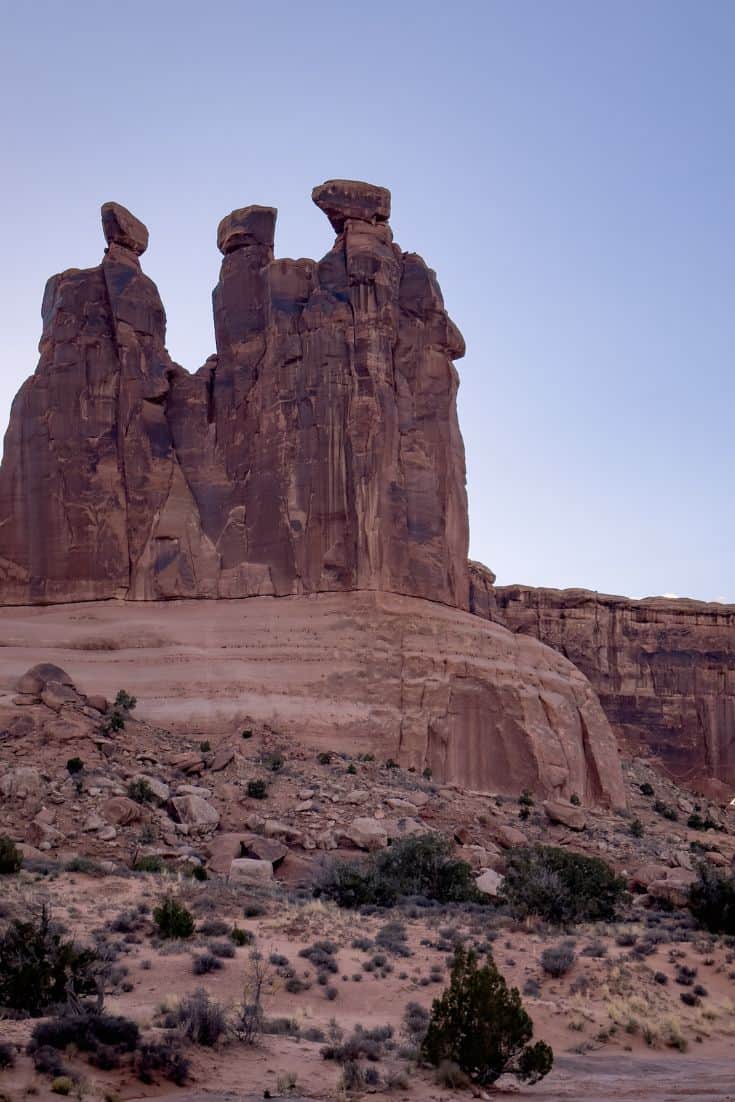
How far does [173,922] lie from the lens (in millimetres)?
20641

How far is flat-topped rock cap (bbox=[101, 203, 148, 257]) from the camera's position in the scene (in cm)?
5919

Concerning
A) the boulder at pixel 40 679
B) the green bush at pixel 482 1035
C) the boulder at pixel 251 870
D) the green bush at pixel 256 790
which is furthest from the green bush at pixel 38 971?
the boulder at pixel 40 679

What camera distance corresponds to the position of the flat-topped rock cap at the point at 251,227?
188ft

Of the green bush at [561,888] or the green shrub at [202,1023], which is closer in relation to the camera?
the green shrub at [202,1023]

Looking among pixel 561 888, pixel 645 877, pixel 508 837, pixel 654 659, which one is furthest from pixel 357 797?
pixel 654 659

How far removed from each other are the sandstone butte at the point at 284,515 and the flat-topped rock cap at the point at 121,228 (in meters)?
0.15

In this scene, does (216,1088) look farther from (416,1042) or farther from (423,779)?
(423,779)

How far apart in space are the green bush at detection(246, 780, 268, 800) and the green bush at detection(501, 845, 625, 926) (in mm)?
9272

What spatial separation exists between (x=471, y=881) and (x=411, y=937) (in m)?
6.57

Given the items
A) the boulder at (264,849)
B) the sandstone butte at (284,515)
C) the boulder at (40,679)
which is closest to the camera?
the boulder at (264,849)

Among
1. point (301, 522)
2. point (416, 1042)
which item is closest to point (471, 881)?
point (416, 1042)

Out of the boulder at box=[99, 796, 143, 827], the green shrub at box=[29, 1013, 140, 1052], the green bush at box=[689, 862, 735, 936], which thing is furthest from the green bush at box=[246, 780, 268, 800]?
the green shrub at box=[29, 1013, 140, 1052]

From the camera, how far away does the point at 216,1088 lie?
507 inches

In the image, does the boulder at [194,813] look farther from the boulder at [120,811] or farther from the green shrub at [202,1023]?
the green shrub at [202,1023]
